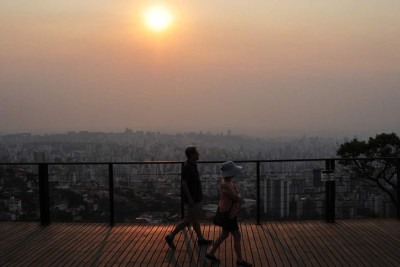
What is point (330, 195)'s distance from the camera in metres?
8.34

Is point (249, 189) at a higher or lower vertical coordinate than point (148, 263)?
higher

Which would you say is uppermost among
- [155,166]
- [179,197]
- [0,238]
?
[155,166]

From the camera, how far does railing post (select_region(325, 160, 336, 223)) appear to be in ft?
27.0

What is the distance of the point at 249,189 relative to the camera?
8453mm

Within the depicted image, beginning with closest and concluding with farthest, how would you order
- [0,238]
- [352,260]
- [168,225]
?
1. [352,260]
2. [0,238]
3. [168,225]

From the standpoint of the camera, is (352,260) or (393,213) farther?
(393,213)

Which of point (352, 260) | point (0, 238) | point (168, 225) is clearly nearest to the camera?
point (352, 260)

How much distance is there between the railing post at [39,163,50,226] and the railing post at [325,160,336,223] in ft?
18.0

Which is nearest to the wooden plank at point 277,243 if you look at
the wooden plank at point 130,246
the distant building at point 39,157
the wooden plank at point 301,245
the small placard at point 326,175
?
the wooden plank at point 301,245

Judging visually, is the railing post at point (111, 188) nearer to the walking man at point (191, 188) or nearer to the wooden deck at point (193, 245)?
the wooden deck at point (193, 245)

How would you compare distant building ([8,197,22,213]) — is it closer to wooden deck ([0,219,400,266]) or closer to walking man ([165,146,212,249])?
wooden deck ([0,219,400,266])

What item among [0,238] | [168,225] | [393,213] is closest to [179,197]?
[168,225]

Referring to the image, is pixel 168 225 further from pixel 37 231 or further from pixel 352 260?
pixel 352 260

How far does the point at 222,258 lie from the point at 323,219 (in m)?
3.09
